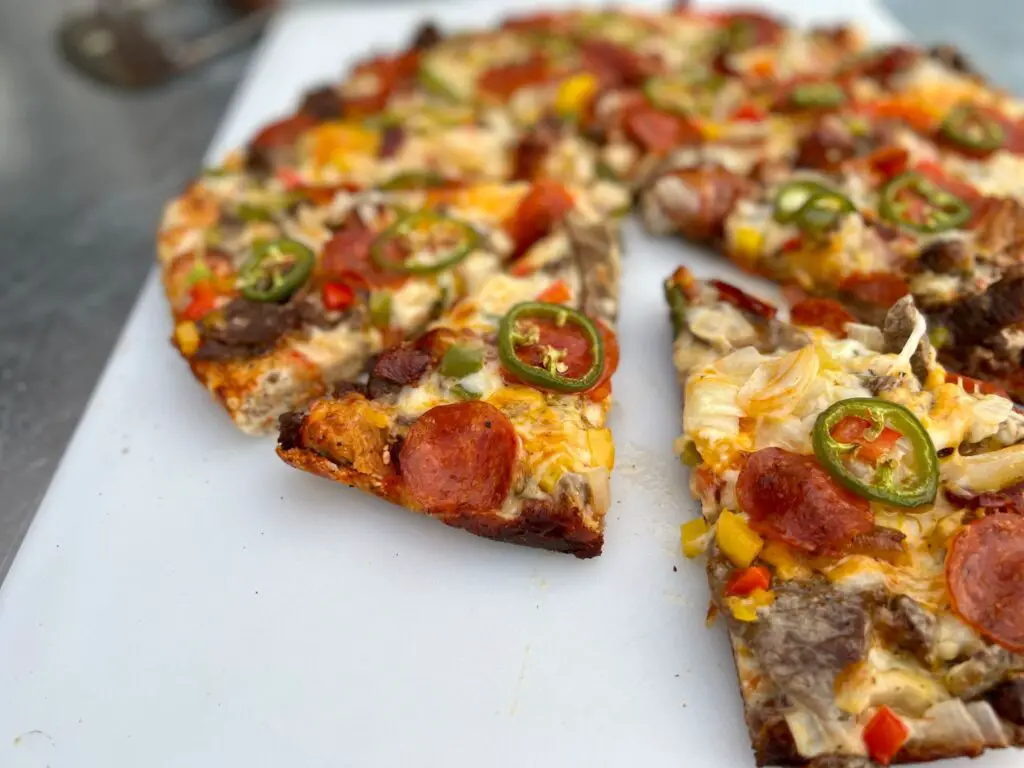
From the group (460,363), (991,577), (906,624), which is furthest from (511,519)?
(991,577)

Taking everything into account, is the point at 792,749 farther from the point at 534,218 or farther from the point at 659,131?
the point at 659,131

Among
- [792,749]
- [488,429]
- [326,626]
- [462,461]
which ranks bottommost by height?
[326,626]

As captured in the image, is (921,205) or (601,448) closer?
(601,448)

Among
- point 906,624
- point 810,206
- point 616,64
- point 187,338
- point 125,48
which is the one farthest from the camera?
point 125,48

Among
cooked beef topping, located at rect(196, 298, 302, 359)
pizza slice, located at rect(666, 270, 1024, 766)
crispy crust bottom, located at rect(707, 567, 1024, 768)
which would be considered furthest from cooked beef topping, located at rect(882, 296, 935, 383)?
cooked beef topping, located at rect(196, 298, 302, 359)

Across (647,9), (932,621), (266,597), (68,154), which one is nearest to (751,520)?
(932,621)

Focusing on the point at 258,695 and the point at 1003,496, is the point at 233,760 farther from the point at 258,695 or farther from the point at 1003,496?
the point at 1003,496

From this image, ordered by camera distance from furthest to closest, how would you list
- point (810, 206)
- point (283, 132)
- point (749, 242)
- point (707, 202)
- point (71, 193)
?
point (71, 193), point (283, 132), point (707, 202), point (749, 242), point (810, 206)

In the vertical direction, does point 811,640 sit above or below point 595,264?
below
